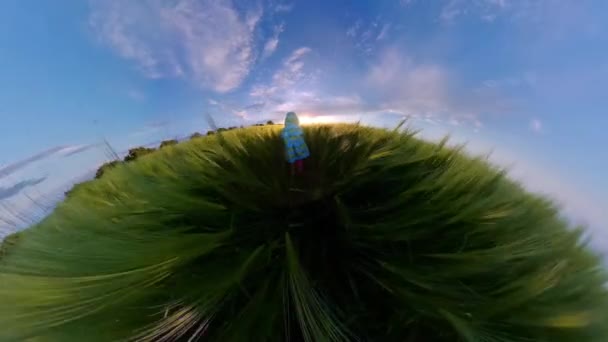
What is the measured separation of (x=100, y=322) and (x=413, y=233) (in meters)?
0.35

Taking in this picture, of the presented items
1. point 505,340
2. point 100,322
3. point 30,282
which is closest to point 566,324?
point 505,340

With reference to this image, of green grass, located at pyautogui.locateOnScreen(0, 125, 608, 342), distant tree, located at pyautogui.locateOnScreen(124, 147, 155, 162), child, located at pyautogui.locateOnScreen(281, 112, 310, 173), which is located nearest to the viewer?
green grass, located at pyautogui.locateOnScreen(0, 125, 608, 342)

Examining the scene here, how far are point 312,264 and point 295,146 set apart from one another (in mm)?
210

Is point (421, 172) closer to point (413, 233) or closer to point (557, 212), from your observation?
point (413, 233)

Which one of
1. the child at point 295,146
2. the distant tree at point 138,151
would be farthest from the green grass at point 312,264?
the distant tree at point 138,151

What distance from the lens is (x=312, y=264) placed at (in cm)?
39

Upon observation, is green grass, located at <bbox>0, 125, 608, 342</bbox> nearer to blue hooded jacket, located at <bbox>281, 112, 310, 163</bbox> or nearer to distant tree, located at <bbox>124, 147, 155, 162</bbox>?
blue hooded jacket, located at <bbox>281, 112, 310, 163</bbox>

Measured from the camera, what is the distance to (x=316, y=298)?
0.35m

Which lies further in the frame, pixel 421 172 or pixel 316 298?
pixel 421 172

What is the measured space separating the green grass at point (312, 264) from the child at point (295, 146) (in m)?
0.01

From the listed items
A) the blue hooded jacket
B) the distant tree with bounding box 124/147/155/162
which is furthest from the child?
the distant tree with bounding box 124/147/155/162

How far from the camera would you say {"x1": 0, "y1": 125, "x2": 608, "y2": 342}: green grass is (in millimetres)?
345

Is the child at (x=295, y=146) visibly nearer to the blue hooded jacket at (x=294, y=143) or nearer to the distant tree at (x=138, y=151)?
the blue hooded jacket at (x=294, y=143)

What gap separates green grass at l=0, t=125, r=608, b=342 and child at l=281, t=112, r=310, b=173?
0.01 m
